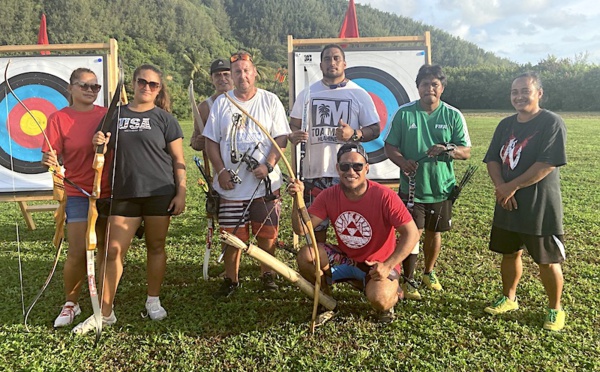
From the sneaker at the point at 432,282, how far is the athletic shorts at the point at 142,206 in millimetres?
2083

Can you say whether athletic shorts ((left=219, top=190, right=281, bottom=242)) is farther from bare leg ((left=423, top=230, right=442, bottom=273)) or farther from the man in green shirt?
bare leg ((left=423, top=230, right=442, bottom=273))

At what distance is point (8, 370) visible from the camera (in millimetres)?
2506

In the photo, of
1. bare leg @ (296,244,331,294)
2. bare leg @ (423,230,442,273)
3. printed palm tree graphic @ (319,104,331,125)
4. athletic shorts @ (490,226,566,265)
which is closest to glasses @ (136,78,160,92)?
printed palm tree graphic @ (319,104,331,125)

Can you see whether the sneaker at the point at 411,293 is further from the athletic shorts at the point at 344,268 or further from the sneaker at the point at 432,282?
the athletic shorts at the point at 344,268

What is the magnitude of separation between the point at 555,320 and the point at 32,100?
5441mm

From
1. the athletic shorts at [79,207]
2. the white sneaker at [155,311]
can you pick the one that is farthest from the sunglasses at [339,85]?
the white sneaker at [155,311]

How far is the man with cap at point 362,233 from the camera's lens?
111 inches

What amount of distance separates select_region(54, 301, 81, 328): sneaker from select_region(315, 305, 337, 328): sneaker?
5.63 ft

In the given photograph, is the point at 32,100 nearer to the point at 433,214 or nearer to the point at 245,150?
the point at 245,150

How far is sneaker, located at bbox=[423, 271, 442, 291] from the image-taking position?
3.51 m

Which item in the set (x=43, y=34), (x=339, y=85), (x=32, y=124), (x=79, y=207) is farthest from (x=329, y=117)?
(x=43, y=34)

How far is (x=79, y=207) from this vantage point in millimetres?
2932

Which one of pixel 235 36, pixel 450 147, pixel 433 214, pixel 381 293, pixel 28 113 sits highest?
Answer: pixel 235 36

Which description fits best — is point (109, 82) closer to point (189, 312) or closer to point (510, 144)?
point (189, 312)
